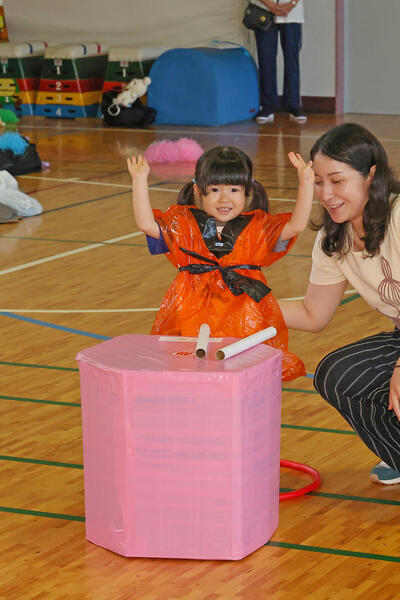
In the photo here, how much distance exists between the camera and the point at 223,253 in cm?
316

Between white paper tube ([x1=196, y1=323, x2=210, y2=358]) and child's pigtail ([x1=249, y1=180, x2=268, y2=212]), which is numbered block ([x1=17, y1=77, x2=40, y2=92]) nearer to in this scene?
child's pigtail ([x1=249, y1=180, x2=268, y2=212])

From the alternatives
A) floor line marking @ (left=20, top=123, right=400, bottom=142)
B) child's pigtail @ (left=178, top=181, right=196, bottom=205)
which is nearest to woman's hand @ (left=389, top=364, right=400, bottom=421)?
child's pigtail @ (left=178, top=181, right=196, bottom=205)

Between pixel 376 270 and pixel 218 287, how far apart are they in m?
0.66

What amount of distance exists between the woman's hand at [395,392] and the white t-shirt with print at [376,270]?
0.69ft

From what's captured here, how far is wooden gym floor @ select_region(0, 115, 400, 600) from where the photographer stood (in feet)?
7.47

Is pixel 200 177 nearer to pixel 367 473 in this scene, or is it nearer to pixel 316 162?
pixel 316 162

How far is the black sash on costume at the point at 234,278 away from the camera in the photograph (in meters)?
3.08

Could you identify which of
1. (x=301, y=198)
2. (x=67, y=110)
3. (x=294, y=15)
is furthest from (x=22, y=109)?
A: (x=301, y=198)

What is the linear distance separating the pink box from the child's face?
798 millimetres

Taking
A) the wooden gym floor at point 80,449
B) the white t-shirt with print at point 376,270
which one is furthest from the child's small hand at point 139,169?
the wooden gym floor at point 80,449

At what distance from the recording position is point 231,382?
2.25m

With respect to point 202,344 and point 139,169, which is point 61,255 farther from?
point 202,344

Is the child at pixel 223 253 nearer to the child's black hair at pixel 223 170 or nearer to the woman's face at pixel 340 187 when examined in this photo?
the child's black hair at pixel 223 170

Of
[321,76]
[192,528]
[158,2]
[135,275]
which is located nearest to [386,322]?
[135,275]
